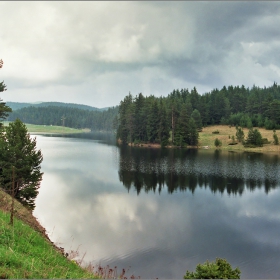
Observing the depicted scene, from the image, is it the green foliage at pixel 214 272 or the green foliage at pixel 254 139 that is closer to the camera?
the green foliage at pixel 214 272

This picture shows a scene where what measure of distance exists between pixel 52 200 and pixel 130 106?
7524 cm

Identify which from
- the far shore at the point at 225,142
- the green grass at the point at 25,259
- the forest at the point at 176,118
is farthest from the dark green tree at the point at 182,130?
the green grass at the point at 25,259

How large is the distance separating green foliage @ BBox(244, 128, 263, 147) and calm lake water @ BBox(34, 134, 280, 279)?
3872 cm

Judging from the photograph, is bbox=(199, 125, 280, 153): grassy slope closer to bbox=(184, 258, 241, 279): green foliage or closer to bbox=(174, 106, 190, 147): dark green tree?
bbox=(174, 106, 190, 147): dark green tree

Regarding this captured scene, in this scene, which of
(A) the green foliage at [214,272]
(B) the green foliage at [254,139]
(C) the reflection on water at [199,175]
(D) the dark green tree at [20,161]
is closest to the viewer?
(A) the green foliage at [214,272]

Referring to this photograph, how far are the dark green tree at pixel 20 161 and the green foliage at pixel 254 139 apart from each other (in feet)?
235

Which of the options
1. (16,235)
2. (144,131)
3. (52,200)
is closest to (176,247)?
(16,235)

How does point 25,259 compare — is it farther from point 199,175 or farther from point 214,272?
point 199,175

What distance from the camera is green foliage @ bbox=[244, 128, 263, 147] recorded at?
8006cm

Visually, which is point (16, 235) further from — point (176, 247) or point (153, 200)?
point (153, 200)

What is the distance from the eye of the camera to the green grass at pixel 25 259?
8070 millimetres

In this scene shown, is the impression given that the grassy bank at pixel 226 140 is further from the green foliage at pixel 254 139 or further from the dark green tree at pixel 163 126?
the dark green tree at pixel 163 126

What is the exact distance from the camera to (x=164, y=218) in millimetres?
23094

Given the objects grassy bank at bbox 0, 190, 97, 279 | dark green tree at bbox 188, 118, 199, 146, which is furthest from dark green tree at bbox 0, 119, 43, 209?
dark green tree at bbox 188, 118, 199, 146
